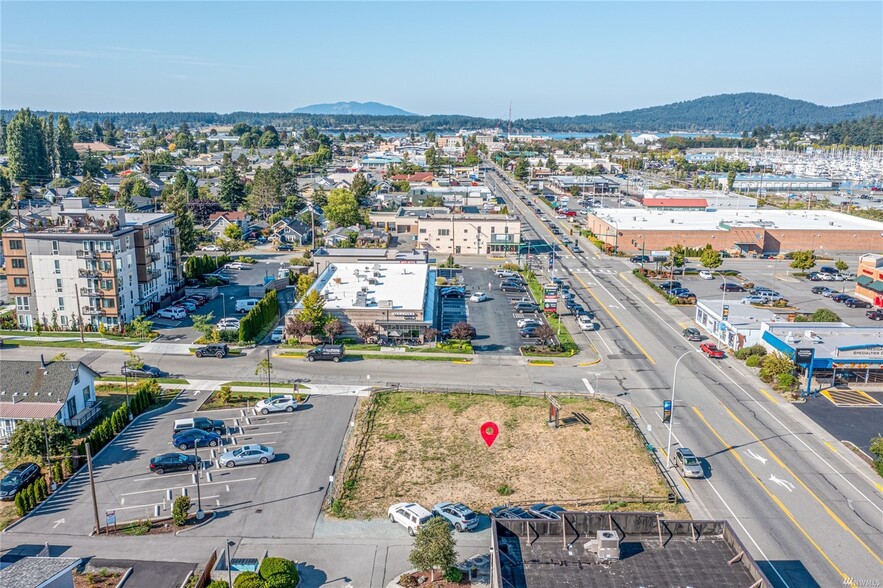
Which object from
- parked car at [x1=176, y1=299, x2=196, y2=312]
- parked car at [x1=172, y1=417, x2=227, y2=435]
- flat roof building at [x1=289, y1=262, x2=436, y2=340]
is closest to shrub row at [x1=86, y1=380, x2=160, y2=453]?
parked car at [x1=172, y1=417, x2=227, y2=435]

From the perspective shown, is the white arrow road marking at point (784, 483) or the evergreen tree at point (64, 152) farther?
the evergreen tree at point (64, 152)

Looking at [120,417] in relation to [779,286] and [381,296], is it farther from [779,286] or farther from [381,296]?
[779,286]

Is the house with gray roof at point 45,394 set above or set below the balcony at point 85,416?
above

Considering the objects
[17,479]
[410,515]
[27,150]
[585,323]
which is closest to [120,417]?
[17,479]

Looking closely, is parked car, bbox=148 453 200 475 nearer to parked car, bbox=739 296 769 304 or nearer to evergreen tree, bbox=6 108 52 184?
parked car, bbox=739 296 769 304

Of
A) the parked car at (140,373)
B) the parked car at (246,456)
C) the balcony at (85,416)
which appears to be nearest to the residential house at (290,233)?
the parked car at (140,373)

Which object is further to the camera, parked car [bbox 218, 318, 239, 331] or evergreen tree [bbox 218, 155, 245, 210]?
evergreen tree [bbox 218, 155, 245, 210]

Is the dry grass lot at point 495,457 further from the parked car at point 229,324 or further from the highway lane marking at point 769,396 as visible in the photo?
the parked car at point 229,324
